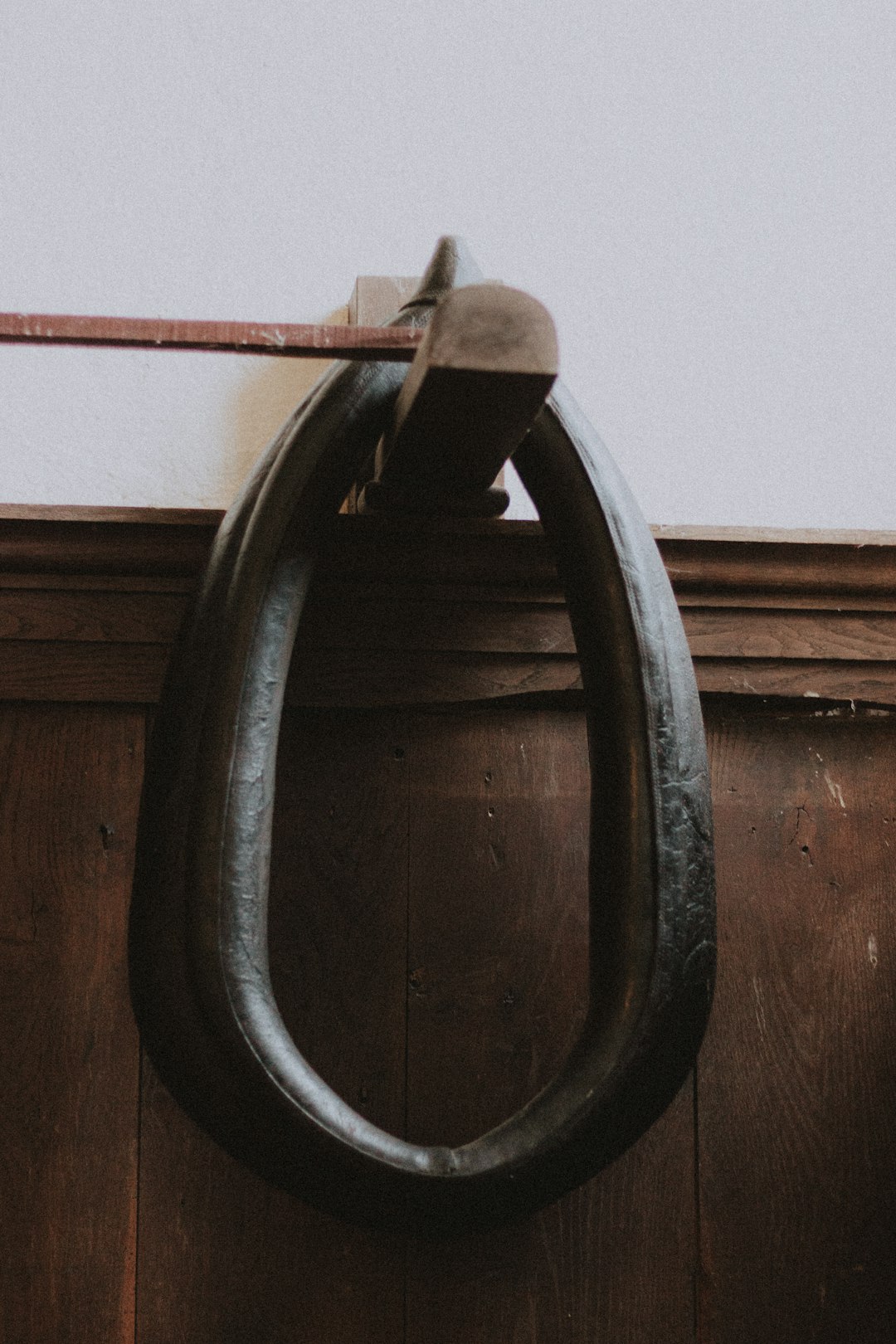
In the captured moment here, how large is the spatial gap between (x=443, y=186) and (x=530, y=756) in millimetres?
395

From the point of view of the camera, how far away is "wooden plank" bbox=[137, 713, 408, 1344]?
2.19ft

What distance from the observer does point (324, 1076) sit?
688mm

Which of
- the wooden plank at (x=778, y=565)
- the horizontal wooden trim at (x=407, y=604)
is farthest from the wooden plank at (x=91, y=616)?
the wooden plank at (x=778, y=565)

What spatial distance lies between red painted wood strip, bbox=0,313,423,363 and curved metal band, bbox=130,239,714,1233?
0.10 m

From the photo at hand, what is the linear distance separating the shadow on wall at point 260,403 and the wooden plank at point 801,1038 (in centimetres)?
34

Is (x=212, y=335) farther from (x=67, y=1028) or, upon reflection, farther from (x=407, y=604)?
(x=67, y=1028)

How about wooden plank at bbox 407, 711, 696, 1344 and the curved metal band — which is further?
wooden plank at bbox 407, 711, 696, 1344

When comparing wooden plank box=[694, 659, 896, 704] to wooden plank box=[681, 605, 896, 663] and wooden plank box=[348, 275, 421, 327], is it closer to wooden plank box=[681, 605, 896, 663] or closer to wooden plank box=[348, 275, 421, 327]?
wooden plank box=[681, 605, 896, 663]

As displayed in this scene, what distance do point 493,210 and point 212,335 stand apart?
37 centimetres

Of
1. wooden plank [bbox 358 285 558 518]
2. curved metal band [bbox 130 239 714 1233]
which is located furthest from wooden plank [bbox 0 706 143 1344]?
wooden plank [bbox 358 285 558 518]

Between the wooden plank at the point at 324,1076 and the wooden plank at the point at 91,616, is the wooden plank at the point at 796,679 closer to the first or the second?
the wooden plank at the point at 324,1076

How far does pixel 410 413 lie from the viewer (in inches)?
20.7

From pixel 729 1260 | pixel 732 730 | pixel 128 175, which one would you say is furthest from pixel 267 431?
pixel 729 1260

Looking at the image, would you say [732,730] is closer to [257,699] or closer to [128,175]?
[257,699]
